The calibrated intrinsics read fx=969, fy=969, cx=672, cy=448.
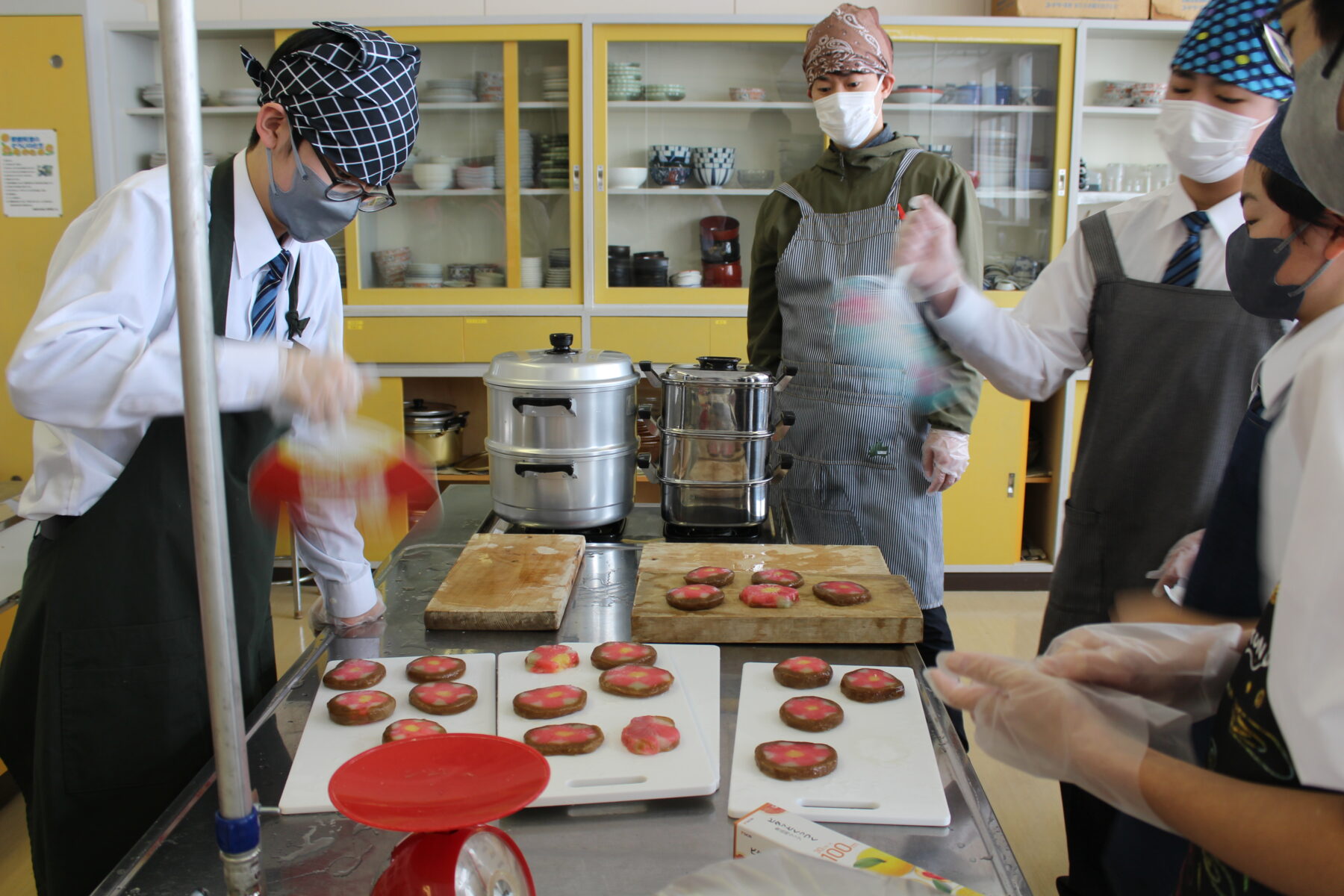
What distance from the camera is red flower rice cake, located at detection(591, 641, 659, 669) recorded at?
1304mm

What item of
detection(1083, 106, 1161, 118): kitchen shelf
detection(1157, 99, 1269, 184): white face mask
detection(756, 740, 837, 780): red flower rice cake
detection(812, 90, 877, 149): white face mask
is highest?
detection(1083, 106, 1161, 118): kitchen shelf

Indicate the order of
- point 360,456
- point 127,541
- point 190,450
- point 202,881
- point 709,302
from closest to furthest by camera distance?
point 190,450 → point 202,881 → point 360,456 → point 127,541 → point 709,302

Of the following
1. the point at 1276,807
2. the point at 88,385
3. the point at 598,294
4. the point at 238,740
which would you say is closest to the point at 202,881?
the point at 238,740

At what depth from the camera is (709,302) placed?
4.14 metres

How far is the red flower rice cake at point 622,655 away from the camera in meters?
1.30

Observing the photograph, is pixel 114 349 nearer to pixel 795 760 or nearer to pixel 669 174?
pixel 795 760

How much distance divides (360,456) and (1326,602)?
2.94ft

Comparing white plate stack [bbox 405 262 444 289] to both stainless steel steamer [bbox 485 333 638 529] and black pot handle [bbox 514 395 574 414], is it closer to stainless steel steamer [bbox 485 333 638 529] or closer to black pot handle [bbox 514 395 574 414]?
stainless steel steamer [bbox 485 333 638 529]

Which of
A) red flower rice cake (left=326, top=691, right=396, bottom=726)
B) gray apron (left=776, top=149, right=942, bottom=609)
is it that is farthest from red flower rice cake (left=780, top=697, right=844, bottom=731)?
gray apron (left=776, top=149, right=942, bottom=609)

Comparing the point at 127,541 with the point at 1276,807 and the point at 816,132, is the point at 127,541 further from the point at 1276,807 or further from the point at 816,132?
the point at 816,132

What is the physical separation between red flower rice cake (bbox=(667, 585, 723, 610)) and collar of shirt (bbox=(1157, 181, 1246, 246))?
105 cm

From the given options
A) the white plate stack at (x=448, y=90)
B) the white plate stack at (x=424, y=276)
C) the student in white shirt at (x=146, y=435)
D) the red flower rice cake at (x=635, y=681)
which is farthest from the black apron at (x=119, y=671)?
the white plate stack at (x=448, y=90)

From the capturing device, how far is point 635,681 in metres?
1.24

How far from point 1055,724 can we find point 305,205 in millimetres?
1198
